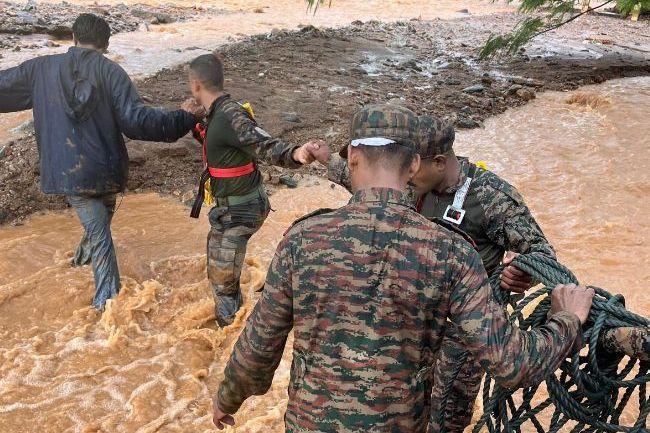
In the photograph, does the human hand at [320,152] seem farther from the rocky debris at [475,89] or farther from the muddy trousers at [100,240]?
the rocky debris at [475,89]

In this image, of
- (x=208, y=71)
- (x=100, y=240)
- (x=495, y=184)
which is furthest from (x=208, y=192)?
(x=495, y=184)

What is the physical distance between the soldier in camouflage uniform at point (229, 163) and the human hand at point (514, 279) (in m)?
1.59

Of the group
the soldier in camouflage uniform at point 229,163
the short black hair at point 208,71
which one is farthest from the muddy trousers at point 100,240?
the short black hair at point 208,71

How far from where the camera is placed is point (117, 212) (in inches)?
255

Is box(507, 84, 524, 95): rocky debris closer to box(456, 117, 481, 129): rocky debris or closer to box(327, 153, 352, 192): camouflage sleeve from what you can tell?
box(456, 117, 481, 129): rocky debris

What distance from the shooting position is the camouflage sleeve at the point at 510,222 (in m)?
2.71

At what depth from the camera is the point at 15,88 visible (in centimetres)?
416

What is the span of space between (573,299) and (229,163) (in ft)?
8.37

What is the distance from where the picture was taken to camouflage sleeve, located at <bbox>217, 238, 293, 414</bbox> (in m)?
1.89

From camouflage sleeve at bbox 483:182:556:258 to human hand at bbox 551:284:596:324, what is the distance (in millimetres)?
670

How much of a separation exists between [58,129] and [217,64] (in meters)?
1.25

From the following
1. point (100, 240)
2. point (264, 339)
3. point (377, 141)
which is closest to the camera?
point (377, 141)

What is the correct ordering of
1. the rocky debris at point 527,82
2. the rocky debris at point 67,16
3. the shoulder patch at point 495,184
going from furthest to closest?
1. the rocky debris at point 67,16
2. the rocky debris at point 527,82
3. the shoulder patch at point 495,184

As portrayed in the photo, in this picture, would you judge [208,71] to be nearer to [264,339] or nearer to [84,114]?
[84,114]
